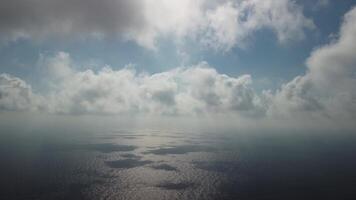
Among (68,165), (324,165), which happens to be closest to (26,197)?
(68,165)

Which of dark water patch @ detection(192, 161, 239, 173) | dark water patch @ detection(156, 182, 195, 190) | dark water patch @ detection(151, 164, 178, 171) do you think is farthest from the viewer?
dark water patch @ detection(151, 164, 178, 171)

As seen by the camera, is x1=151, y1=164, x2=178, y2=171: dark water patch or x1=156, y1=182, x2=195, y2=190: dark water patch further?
x1=151, y1=164, x2=178, y2=171: dark water patch

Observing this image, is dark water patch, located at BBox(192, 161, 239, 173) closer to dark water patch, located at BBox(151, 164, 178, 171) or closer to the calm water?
the calm water

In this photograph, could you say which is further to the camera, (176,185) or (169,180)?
(169,180)

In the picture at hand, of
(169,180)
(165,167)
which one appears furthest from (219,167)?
(169,180)

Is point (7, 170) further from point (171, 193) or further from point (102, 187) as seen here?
point (171, 193)

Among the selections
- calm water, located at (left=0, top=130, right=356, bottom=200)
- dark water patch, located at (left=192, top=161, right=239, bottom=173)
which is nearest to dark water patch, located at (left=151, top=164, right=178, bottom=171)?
calm water, located at (left=0, top=130, right=356, bottom=200)

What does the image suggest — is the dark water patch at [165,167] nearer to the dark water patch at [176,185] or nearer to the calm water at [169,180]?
the calm water at [169,180]

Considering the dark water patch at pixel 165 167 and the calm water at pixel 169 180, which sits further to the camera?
the dark water patch at pixel 165 167

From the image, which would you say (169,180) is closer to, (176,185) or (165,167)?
(176,185)

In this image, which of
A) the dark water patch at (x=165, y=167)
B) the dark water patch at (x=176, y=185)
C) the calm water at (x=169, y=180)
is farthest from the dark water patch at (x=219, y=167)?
the dark water patch at (x=176, y=185)

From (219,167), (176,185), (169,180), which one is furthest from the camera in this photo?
(219,167)
